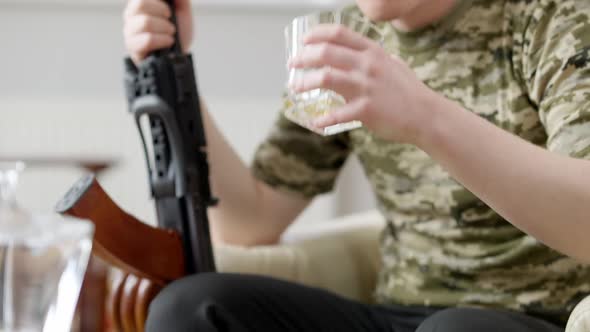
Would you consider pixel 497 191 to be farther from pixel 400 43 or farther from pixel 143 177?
pixel 143 177

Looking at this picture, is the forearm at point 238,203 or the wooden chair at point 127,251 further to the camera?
Result: the forearm at point 238,203

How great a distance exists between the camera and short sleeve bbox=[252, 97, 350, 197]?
4.41 ft

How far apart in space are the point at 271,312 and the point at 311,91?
0.31 meters

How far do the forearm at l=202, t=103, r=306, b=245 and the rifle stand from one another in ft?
0.50

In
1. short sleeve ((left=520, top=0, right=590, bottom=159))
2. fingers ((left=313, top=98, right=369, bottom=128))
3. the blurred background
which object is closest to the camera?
fingers ((left=313, top=98, right=369, bottom=128))

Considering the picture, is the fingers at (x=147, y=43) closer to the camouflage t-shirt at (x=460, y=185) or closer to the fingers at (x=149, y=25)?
the fingers at (x=149, y=25)

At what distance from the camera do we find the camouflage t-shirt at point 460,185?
98 centimetres

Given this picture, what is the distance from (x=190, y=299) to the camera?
97 cm

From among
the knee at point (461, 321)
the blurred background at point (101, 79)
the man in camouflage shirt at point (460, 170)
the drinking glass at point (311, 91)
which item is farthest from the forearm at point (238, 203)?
the blurred background at point (101, 79)

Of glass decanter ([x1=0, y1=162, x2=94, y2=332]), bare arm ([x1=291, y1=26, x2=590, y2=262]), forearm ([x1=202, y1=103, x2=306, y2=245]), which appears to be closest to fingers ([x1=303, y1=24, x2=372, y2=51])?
bare arm ([x1=291, y1=26, x2=590, y2=262])

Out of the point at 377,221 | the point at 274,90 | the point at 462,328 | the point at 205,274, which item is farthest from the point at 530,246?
the point at 274,90

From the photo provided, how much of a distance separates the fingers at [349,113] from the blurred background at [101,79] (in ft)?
5.93

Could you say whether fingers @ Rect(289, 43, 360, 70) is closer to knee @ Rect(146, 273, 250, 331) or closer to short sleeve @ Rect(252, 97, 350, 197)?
knee @ Rect(146, 273, 250, 331)

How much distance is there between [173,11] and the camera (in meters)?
1.21
